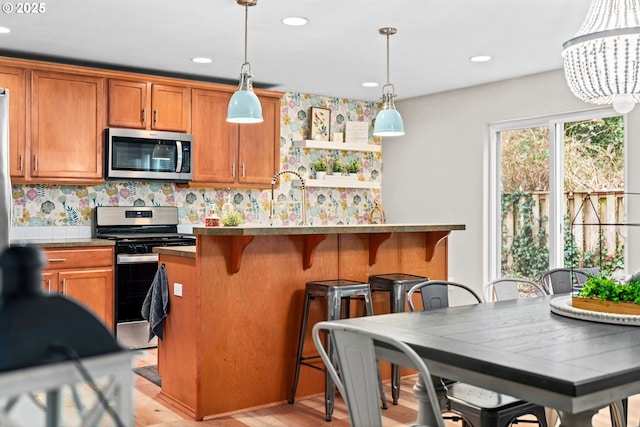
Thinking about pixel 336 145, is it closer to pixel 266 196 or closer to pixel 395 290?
pixel 266 196

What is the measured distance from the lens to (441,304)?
2977 millimetres

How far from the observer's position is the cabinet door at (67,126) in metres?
4.93

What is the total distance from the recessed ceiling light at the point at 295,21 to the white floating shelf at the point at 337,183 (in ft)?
8.55

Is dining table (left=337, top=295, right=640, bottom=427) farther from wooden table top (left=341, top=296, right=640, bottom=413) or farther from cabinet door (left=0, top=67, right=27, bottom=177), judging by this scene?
cabinet door (left=0, top=67, right=27, bottom=177)

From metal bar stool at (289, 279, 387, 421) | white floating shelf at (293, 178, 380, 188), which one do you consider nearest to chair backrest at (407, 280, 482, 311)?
metal bar stool at (289, 279, 387, 421)

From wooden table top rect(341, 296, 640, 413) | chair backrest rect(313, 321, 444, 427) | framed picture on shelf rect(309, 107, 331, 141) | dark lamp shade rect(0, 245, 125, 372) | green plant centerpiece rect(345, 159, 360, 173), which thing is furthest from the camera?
green plant centerpiece rect(345, 159, 360, 173)

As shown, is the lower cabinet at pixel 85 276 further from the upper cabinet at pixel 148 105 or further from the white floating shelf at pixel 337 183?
the white floating shelf at pixel 337 183

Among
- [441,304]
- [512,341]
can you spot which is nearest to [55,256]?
[441,304]

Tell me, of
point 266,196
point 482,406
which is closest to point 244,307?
point 482,406

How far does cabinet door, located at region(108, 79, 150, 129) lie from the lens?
5.26 metres

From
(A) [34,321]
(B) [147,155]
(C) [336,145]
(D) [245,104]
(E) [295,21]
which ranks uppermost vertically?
(E) [295,21]

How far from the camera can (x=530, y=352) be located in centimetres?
182

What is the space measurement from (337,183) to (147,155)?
2119 millimetres

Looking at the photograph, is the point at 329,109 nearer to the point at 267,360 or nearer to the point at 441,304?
the point at 267,360
